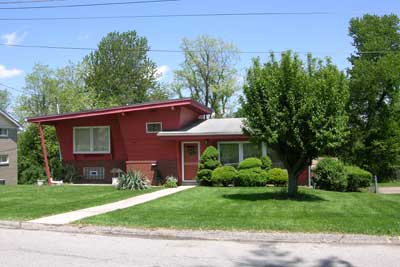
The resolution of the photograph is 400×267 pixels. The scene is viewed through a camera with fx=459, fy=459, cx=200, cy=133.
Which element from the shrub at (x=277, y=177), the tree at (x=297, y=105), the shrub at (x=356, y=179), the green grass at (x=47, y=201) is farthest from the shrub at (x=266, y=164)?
the tree at (x=297, y=105)

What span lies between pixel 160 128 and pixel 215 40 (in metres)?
33.7

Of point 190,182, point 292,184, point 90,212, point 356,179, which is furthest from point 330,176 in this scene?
point 90,212

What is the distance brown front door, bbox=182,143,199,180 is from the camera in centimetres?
2281

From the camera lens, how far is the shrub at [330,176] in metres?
20.2

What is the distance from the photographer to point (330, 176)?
797 inches

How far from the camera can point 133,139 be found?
23.8 m

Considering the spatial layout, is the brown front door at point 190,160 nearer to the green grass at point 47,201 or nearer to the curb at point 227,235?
the green grass at point 47,201

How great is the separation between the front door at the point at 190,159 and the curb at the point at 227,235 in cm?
1216

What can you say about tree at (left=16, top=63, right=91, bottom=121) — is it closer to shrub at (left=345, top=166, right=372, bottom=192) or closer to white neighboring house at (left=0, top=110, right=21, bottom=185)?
white neighboring house at (left=0, top=110, right=21, bottom=185)

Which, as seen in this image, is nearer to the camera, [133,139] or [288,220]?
[288,220]

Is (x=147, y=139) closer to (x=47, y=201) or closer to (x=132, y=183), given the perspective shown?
(x=132, y=183)

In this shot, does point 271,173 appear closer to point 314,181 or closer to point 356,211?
point 314,181

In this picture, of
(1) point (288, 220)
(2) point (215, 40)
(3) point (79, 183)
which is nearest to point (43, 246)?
(1) point (288, 220)

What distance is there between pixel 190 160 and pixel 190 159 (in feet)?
0.16
